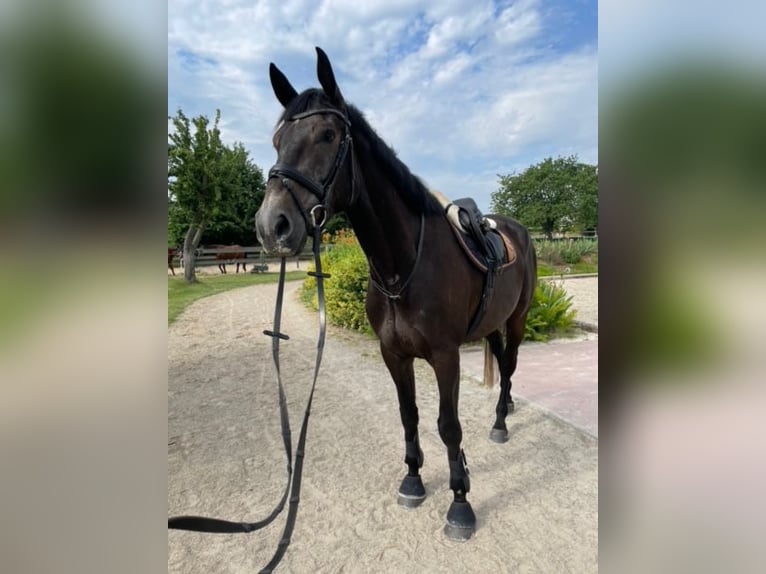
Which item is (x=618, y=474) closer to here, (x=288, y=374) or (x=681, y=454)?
(x=681, y=454)

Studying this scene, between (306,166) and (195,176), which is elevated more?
(195,176)

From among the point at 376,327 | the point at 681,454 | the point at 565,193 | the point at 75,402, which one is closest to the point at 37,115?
the point at 75,402

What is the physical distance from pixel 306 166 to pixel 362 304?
5982 millimetres

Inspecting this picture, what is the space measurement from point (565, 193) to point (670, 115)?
38662mm

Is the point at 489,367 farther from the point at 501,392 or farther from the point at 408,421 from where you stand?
the point at 408,421

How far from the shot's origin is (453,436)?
2.43 metres

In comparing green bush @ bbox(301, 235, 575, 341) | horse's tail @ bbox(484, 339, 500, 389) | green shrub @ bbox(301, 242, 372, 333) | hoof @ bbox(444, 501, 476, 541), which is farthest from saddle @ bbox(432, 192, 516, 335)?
green shrub @ bbox(301, 242, 372, 333)

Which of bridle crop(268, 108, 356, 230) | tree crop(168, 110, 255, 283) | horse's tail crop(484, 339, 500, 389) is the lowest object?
horse's tail crop(484, 339, 500, 389)

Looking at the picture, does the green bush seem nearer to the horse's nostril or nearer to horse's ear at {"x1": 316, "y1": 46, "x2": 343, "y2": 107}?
horse's ear at {"x1": 316, "y1": 46, "x2": 343, "y2": 107}

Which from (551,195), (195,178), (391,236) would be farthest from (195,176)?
(551,195)

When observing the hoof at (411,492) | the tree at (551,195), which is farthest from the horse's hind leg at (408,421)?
the tree at (551,195)

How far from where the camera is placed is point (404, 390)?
268 centimetres

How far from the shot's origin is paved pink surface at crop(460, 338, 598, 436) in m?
3.97

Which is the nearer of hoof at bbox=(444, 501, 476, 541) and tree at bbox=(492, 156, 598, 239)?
hoof at bbox=(444, 501, 476, 541)
